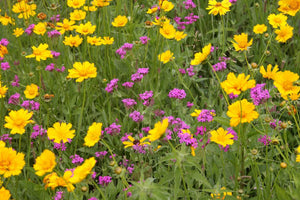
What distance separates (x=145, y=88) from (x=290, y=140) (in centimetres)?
96

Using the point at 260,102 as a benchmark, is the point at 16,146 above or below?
below

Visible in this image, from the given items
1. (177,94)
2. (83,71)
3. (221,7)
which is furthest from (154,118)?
(221,7)

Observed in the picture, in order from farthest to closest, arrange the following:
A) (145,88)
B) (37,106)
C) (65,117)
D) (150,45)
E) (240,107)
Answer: (150,45) < (65,117) < (145,88) < (37,106) < (240,107)

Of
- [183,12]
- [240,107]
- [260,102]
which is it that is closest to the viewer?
[240,107]

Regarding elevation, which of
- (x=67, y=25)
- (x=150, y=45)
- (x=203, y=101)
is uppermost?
(x=67, y=25)

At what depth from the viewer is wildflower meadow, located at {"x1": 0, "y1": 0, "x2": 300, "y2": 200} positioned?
1392 millimetres

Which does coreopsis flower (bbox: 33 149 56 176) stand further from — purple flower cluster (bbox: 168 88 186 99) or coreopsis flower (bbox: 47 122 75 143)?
purple flower cluster (bbox: 168 88 186 99)

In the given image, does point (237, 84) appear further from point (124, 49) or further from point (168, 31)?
point (124, 49)

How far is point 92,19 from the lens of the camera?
313cm

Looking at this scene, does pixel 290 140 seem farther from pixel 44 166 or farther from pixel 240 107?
pixel 44 166

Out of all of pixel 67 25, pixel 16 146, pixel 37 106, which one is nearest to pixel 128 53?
pixel 67 25

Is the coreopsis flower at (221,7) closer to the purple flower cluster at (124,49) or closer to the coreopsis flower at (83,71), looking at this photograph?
the purple flower cluster at (124,49)

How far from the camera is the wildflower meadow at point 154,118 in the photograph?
4.57 ft

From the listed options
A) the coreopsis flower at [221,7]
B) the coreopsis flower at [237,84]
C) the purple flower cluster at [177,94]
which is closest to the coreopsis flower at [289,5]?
the coreopsis flower at [221,7]
